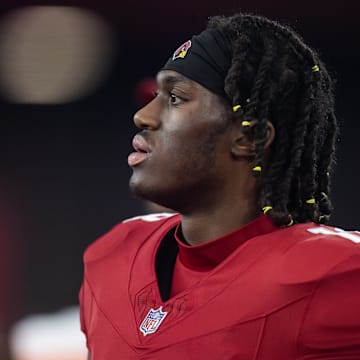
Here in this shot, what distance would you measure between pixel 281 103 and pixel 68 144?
2615 mm

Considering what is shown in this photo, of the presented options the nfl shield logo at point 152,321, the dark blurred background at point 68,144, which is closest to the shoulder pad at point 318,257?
the nfl shield logo at point 152,321

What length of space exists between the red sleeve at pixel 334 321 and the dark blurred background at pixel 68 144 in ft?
8.43

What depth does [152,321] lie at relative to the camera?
5.28 feet

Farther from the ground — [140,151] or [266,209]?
[140,151]

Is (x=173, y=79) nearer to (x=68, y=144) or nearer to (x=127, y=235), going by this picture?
(x=127, y=235)

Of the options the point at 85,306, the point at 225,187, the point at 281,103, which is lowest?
the point at 85,306

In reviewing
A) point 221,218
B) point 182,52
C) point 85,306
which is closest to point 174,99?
point 182,52

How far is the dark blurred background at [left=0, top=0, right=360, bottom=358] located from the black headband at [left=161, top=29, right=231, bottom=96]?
2.22 metres

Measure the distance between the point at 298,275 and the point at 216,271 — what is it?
0.18m

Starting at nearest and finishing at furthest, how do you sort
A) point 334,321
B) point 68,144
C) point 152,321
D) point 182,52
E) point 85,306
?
point 334,321
point 152,321
point 182,52
point 85,306
point 68,144

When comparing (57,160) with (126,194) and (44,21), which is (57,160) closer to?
(126,194)

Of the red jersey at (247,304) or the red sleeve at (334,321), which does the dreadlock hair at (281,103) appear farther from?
the red sleeve at (334,321)

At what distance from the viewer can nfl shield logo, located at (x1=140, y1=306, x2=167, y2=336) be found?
1.59m

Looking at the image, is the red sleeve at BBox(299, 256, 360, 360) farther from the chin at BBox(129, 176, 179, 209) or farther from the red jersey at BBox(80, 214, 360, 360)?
the chin at BBox(129, 176, 179, 209)
